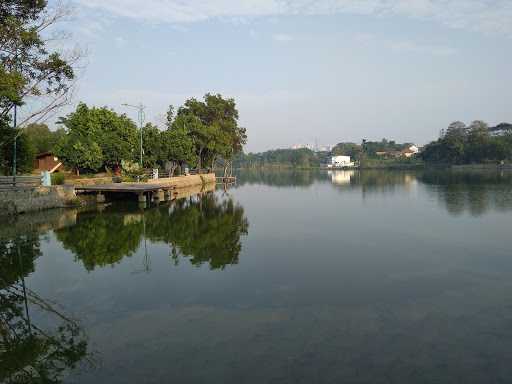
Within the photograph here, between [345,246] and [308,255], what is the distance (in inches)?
93.7

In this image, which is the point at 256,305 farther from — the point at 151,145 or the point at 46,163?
the point at 46,163

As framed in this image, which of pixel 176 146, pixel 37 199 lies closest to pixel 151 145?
pixel 176 146

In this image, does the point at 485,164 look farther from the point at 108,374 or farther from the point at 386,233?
the point at 108,374

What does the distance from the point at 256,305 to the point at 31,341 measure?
4935 millimetres

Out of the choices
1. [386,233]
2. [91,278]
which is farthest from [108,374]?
[386,233]

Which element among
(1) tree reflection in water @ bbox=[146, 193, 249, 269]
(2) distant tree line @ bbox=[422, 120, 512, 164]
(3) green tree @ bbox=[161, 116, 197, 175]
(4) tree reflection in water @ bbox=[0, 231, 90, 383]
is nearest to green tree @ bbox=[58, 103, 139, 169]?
(3) green tree @ bbox=[161, 116, 197, 175]

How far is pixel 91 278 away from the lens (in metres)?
12.5

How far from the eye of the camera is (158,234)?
792 inches

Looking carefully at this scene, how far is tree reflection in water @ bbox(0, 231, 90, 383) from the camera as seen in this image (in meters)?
6.80

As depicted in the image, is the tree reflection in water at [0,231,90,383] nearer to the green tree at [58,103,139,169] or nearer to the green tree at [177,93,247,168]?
the green tree at [58,103,139,169]

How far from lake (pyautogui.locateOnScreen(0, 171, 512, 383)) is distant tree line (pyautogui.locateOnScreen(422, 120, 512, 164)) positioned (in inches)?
4743

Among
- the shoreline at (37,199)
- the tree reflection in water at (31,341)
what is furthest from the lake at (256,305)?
the shoreline at (37,199)

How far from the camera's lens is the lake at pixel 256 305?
6957 millimetres

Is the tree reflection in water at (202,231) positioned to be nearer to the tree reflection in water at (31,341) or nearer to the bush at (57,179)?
the tree reflection in water at (31,341)
